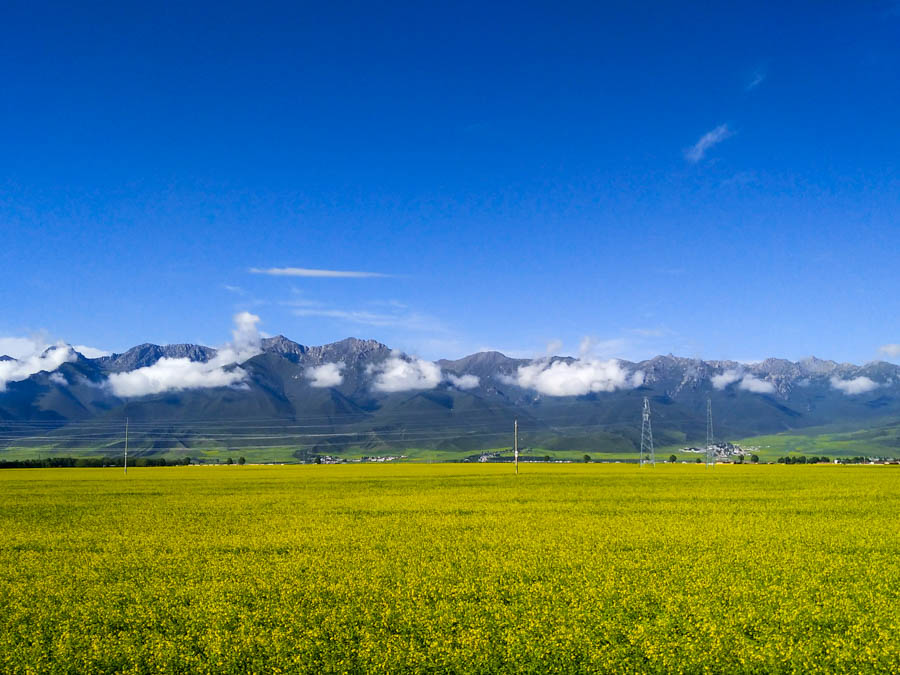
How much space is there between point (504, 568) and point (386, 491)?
4015 centimetres

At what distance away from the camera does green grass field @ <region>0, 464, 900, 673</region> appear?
43.2 ft

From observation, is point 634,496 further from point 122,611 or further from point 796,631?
point 122,611

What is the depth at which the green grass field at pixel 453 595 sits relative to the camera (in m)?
13.2

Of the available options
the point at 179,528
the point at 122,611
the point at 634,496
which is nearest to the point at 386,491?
the point at 634,496

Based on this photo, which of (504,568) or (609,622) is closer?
(609,622)

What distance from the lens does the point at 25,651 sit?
13.7m

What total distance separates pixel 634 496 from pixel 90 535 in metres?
37.9

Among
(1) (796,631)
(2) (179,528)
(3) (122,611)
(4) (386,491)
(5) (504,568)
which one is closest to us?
(1) (796,631)

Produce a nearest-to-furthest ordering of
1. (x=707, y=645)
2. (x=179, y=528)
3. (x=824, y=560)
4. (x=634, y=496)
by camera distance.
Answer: (x=707, y=645)
(x=824, y=560)
(x=179, y=528)
(x=634, y=496)

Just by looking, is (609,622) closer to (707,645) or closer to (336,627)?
(707,645)

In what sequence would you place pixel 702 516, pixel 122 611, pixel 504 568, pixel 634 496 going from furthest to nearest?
pixel 634 496, pixel 702 516, pixel 504 568, pixel 122 611

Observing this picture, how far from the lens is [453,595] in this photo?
58.2 feet

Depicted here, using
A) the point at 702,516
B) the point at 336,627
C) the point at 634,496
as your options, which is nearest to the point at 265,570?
the point at 336,627

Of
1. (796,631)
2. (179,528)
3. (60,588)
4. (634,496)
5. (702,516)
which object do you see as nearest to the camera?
(796,631)
